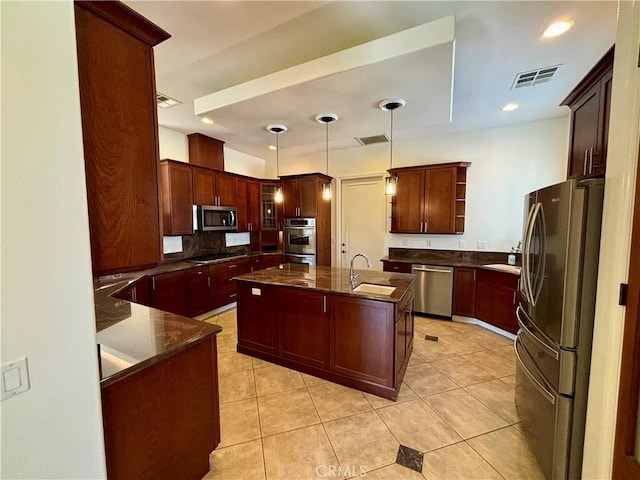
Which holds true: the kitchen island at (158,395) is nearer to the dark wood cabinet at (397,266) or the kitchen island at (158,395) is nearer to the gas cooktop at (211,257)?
the gas cooktop at (211,257)

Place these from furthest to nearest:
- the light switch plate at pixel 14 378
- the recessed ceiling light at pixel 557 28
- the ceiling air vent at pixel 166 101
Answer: the ceiling air vent at pixel 166 101 < the recessed ceiling light at pixel 557 28 < the light switch plate at pixel 14 378

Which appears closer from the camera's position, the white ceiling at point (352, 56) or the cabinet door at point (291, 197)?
the white ceiling at point (352, 56)

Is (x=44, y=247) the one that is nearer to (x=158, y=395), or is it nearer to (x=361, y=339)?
(x=158, y=395)

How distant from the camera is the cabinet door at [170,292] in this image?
3396mm

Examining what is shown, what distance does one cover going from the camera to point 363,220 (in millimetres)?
5152

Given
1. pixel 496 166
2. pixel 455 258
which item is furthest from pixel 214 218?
pixel 496 166

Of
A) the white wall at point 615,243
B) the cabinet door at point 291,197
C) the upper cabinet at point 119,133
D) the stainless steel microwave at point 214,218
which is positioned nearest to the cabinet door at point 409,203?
the cabinet door at point 291,197

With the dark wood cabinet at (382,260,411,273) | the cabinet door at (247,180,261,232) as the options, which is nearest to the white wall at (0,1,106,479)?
the dark wood cabinet at (382,260,411,273)

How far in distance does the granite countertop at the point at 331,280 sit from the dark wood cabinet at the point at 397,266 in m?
1.29

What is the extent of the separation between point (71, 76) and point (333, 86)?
5.85ft

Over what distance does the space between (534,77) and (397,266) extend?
2.79 m

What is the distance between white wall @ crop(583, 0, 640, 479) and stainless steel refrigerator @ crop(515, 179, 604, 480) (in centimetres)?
6

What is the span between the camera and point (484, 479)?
1.56 meters

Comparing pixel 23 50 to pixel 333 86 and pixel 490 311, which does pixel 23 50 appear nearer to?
pixel 333 86
